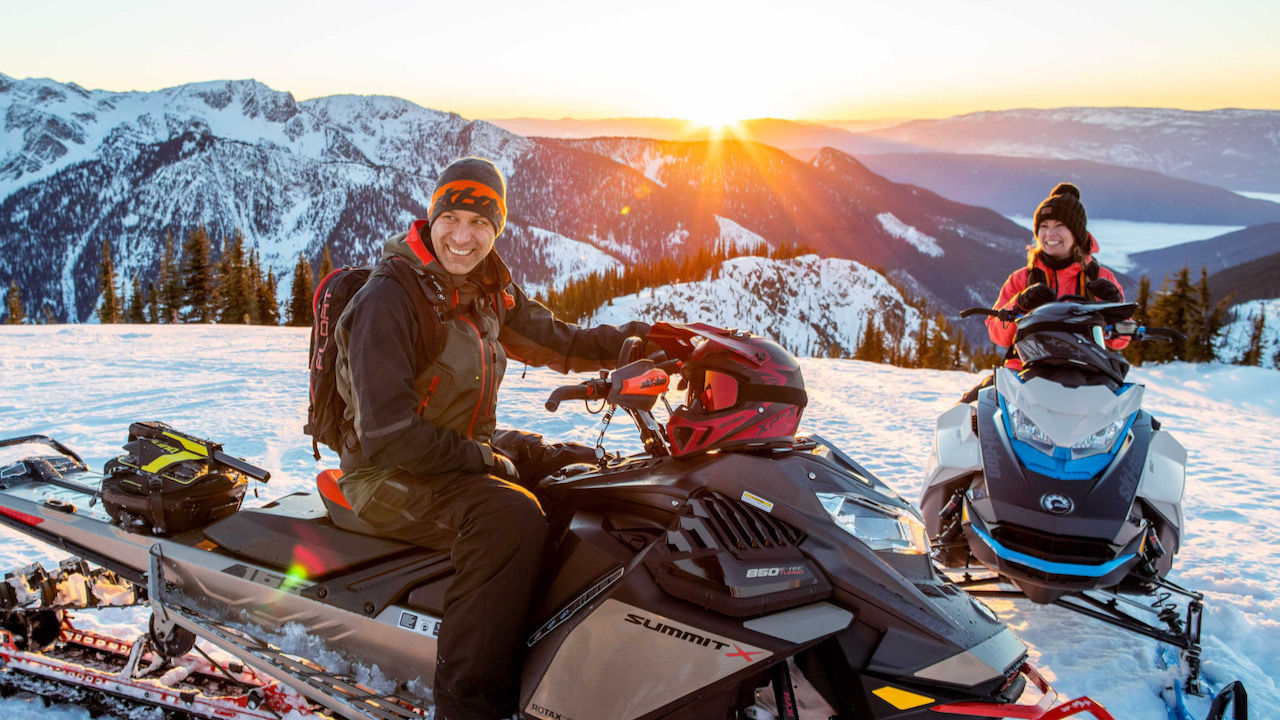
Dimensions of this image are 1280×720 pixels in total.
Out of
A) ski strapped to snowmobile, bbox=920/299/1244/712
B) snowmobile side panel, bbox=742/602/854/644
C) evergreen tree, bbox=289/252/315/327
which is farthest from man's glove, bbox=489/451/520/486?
evergreen tree, bbox=289/252/315/327

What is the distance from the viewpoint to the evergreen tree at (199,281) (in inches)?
1868

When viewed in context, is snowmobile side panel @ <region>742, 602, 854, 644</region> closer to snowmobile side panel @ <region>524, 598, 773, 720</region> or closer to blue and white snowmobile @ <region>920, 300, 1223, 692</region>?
snowmobile side panel @ <region>524, 598, 773, 720</region>

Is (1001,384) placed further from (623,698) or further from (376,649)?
(376,649)

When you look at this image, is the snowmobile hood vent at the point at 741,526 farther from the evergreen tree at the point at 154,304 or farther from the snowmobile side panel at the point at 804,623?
the evergreen tree at the point at 154,304

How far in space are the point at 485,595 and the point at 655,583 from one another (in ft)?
1.84

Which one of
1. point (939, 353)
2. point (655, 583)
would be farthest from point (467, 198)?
point (939, 353)

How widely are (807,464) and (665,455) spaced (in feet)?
1.67

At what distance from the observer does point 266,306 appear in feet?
165

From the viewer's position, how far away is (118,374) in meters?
10.6

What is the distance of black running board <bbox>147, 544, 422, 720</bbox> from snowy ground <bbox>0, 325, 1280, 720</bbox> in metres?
0.60

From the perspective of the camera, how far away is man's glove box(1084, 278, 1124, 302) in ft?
14.1

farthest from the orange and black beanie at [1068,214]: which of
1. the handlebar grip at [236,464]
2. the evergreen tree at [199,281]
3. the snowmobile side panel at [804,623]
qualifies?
the evergreen tree at [199,281]

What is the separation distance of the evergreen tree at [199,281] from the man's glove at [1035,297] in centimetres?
5324

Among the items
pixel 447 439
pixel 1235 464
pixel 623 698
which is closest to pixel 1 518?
pixel 447 439
